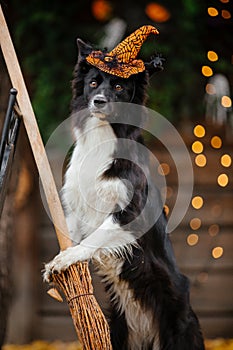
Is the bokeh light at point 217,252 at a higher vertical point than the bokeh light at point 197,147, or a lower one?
lower

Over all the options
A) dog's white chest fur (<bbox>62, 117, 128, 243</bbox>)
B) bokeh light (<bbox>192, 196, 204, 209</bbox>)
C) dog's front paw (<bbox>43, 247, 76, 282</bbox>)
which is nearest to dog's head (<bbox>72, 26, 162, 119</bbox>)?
dog's white chest fur (<bbox>62, 117, 128, 243</bbox>)

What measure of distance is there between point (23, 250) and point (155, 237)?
7.90 feet

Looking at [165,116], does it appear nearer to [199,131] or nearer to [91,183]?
[199,131]

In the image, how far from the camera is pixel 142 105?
107 inches

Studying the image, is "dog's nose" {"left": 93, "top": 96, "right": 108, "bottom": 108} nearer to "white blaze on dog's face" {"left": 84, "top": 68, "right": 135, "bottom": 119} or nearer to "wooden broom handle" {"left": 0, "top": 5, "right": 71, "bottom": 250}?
"white blaze on dog's face" {"left": 84, "top": 68, "right": 135, "bottom": 119}

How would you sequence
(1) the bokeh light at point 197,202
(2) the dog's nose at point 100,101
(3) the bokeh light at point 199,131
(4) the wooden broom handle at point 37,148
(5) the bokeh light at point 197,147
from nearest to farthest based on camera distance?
1. (2) the dog's nose at point 100,101
2. (4) the wooden broom handle at point 37,148
3. (5) the bokeh light at point 197,147
4. (3) the bokeh light at point 199,131
5. (1) the bokeh light at point 197,202

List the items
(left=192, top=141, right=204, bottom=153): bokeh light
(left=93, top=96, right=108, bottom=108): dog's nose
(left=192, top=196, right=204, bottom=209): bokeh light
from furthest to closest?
1. (left=192, top=196, right=204, bottom=209): bokeh light
2. (left=192, top=141, right=204, bottom=153): bokeh light
3. (left=93, top=96, right=108, bottom=108): dog's nose

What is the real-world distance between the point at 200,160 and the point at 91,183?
86.8 inches

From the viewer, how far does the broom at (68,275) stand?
8.62 ft

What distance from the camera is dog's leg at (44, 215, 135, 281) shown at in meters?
2.62

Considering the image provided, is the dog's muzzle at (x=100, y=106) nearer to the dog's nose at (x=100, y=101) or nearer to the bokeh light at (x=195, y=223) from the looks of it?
the dog's nose at (x=100, y=101)

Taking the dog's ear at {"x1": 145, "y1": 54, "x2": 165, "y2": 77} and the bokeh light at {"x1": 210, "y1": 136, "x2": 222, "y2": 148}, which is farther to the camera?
the bokeh light at {"x1": 210, "y1": 136, "x2": 222, "y2": 148}

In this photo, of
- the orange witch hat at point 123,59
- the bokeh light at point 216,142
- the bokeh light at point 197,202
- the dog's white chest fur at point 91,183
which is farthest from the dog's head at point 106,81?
the bokeh light at point 197,202

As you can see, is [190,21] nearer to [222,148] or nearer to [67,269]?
[222,148]
